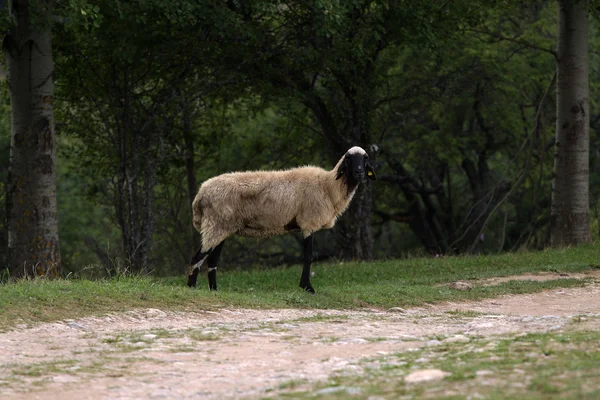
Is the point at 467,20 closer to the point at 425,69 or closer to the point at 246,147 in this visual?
the point at 425,69

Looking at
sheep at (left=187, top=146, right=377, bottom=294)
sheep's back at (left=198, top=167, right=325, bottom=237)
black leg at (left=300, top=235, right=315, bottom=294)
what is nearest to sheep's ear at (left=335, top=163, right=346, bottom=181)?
sheep at (left=187, top=146, right=377, bottom=294)

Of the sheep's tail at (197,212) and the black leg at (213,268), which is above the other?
the sheep's tail at (197,212)

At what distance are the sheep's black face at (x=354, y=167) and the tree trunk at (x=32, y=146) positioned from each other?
5310 mm

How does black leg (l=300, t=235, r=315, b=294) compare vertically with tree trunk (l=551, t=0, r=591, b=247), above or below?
below

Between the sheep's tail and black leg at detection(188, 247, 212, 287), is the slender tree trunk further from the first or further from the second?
black leg at detection(188, 247, 212, 287)

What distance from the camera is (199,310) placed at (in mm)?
11531

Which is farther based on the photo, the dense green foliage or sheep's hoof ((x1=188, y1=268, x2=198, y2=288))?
the dense green foliage

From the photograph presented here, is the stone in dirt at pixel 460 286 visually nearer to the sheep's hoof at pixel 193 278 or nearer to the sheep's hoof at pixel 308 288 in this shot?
the sheep's hoof at pixel 308 288

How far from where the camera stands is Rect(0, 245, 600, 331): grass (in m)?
11.0

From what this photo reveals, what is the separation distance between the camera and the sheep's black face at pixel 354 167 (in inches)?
571

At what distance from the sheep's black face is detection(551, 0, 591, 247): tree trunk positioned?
766 centimetres

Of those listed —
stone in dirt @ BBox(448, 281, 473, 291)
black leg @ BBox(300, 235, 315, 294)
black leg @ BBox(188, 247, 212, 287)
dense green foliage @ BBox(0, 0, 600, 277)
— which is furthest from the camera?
dense green foliage @ BBox(0, 0, 600, 277)

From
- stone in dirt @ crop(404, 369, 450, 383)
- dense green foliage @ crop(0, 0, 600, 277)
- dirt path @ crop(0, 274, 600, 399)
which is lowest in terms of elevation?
dirt path @ crop(0, 274, 600, 399)

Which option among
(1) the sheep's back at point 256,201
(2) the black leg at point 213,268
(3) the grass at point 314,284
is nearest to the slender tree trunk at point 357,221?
(3) the grass at point 314,284
